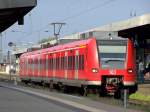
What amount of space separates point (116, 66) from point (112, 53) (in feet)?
2.38

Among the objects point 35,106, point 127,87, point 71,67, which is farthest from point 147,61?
point 35,106

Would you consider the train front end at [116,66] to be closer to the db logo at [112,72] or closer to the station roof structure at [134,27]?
the db logo at [112,72]

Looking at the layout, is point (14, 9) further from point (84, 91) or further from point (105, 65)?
point (84, 91)

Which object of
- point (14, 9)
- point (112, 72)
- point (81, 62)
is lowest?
point (112, 72)

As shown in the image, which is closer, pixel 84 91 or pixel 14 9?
pixel 14 9

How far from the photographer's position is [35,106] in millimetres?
20375

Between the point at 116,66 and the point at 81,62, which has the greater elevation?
the point at 81,62

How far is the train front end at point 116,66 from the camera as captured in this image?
90.6 feet

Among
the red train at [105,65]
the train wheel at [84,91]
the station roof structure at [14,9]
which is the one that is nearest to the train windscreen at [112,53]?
the red train at [105,65]

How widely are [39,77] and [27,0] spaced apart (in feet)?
68.2

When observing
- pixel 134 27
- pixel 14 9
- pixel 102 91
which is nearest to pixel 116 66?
pixel 102 91

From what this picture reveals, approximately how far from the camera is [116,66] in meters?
27.8

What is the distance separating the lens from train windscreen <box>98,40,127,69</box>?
27750mm

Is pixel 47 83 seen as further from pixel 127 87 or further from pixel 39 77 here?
pixel 127 87
